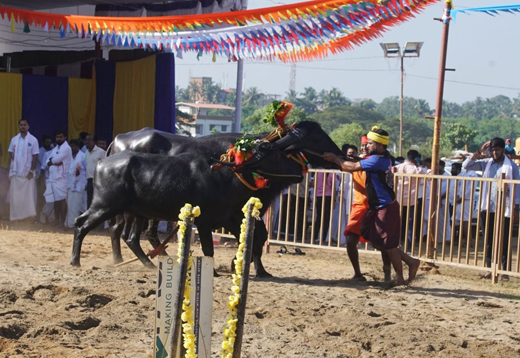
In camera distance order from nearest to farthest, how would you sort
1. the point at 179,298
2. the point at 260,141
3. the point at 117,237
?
the point at 179,298 → the point at 260,141 → the point at 117,237

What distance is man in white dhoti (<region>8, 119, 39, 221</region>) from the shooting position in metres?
13.3

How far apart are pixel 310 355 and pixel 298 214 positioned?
19.4 ft

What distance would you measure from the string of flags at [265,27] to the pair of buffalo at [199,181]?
188cm

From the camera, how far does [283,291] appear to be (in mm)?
7617

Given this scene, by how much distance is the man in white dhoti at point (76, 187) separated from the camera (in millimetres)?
13234

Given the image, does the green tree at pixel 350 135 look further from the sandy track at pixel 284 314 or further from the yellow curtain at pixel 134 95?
the sandy track at pixel 284 314

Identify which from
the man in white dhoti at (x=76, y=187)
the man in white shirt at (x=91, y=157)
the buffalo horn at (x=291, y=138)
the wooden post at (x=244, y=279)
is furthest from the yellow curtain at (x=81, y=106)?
the wooden post at (x=244, y=279)

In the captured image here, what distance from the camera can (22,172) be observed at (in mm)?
13438

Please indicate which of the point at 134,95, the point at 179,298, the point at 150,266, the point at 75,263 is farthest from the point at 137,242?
the point at 134,95

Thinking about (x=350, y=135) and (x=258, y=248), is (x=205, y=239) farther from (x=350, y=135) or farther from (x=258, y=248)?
(x=350, y=135)

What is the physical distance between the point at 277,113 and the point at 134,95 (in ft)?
23.4

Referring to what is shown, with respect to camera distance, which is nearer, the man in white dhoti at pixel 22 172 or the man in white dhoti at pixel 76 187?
the man in white dhoti at pixel 76 187

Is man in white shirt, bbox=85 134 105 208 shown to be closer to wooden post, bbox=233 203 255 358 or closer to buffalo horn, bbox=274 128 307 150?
buffalo horn, bbox=274 128 307 150

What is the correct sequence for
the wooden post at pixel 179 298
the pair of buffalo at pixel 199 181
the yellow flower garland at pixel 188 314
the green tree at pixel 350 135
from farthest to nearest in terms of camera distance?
the green tree at pixel 350 135 < the pair of buffalo at pixel 199 181 < the yellow flower garland at pixel 188 314 < the wooden post at pixel 179 298
